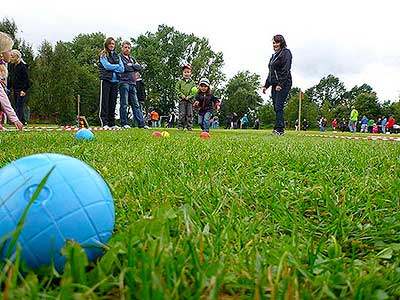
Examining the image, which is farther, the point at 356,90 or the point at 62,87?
the point at 356,90

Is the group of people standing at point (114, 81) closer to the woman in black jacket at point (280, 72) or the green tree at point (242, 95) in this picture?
the woman in black jacket at point (280, 72)

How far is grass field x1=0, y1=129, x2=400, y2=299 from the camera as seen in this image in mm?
928

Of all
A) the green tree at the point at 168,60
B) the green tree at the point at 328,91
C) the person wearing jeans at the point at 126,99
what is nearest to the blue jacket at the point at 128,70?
the person wearing jeans at the point at 126,99

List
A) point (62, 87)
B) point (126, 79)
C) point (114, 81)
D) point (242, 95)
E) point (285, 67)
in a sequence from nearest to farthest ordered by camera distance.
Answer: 1. point (285, 67)
2. point (114, 81)
3. point (126, 79)
4. point (62, 87)
5. point (242, 95)

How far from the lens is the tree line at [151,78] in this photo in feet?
121

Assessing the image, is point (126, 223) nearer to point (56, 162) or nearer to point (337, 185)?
point (56, 162)

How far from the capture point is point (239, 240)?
135 cm

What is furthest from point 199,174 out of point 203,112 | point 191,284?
point 203,112

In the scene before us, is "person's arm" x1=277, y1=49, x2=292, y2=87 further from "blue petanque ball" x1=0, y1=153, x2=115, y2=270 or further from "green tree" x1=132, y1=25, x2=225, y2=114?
"green tree" x1=132, y1=25, x2=225, y2=114

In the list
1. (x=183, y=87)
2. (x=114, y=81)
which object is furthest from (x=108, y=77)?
(x=183, y=87)

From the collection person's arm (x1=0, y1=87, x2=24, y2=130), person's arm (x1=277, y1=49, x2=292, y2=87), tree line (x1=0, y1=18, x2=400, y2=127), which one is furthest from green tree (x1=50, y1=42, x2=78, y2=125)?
person's arm (x1=0, y1=87, x2=24, y2=130)

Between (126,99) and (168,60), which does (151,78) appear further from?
(126,99)

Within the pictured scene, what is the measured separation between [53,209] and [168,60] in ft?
174

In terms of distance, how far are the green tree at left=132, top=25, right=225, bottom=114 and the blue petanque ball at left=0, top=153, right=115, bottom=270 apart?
50.2 m
